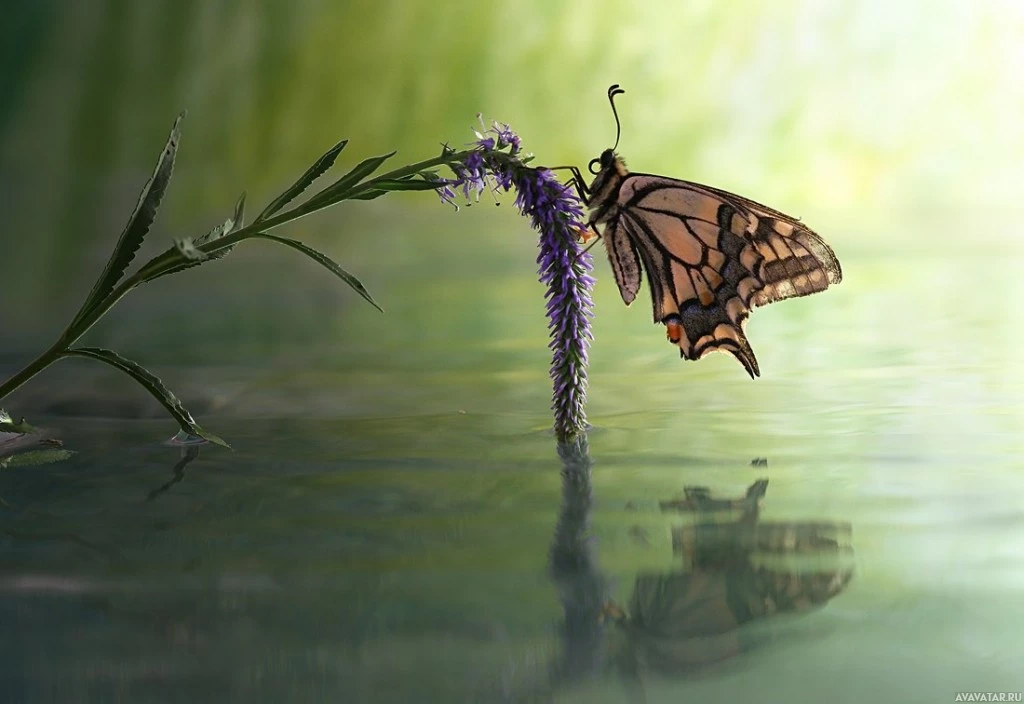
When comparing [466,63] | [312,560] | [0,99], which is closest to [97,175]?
[0,99]

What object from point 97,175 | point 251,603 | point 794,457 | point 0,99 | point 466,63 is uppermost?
point 466,63

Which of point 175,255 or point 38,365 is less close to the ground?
point 175,255

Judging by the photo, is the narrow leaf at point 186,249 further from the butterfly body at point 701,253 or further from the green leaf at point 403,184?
the butterfly body at point 701,253

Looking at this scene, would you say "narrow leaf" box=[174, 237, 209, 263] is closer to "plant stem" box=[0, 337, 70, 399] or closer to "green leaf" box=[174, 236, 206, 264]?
"green leaf" box=[174, 236, 206, 264]

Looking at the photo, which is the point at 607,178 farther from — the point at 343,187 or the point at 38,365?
the point at 38,365

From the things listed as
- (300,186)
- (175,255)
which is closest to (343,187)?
(300,186)

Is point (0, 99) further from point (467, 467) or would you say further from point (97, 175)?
point (467, 467)
